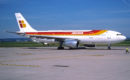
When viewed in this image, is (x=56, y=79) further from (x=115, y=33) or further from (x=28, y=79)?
(x=115, y=33)

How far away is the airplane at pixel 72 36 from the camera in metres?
36.7

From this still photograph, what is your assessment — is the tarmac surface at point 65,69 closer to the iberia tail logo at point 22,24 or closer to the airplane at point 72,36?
the airplane at point 72,36

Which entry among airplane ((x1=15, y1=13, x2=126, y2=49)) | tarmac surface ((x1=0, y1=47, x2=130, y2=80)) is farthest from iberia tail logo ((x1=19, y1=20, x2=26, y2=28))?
tarmac surface ((x1=0, y1=47, x2=130, y2=80))

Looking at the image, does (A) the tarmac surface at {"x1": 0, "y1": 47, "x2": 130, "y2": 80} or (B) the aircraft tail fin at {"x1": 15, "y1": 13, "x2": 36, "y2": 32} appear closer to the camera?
(A) the tarmac surface at {"x1": 0, "y1": 47, "x2": 130, "y2": 80}

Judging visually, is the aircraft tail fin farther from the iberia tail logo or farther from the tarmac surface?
the tarmac surface

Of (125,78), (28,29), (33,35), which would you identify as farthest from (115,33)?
(125,78)

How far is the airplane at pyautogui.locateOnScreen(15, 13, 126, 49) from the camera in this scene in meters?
36.7

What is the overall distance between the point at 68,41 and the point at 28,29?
11087 mm

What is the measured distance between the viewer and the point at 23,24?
45625 mm

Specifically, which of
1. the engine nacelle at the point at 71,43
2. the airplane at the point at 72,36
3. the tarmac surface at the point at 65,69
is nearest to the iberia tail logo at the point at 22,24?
the airplane at the point at 72,36

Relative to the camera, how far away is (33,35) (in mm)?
41406

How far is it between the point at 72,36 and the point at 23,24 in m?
12.1

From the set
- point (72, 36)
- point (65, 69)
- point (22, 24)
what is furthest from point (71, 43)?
point (65, 69)

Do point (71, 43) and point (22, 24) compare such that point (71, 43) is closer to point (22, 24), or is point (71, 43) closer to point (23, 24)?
point (23, 24)
